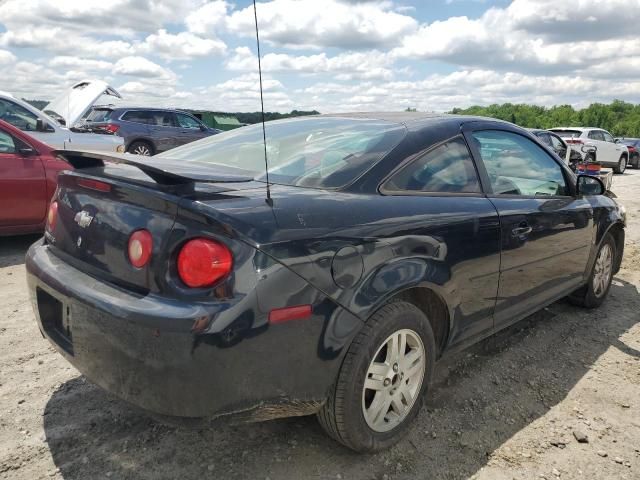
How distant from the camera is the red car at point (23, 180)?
530 centimetres

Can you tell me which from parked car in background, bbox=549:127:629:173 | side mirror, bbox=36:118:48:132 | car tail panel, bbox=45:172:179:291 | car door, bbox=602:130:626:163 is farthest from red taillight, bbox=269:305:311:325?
car door, bbox=602:130:626:163

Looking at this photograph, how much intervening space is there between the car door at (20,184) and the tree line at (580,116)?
57.9 m

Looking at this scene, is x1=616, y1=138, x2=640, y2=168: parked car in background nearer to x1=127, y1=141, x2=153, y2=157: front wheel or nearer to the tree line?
x1=127, y1=141, x2=153, y2=157: front wheel

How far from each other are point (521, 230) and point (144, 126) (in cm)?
1331

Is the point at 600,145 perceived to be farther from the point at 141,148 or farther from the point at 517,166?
the point at 517,166

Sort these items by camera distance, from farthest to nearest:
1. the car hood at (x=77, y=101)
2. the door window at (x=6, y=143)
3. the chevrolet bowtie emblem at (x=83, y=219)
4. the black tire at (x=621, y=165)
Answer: the black tire at (x=621, y=165) → the car hood at (x=77, y=101) → the door window at (x=6, y=143) → the chevrolet bowtie emblem at (x=83, y=219)

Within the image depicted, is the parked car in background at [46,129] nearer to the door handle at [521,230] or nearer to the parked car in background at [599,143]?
the door handle at [521,230]

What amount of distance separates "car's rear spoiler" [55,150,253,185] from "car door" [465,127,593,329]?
1432 mm

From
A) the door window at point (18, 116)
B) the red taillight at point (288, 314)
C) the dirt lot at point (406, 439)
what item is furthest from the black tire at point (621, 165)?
the red taillight at point (288, 314)

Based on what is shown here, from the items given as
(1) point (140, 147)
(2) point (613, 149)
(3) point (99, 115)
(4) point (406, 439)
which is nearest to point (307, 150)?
(4) point (406, 439)

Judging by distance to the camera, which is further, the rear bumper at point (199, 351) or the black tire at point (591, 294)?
the black tire at point (591, 294)

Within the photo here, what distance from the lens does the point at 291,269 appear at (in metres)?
1.90

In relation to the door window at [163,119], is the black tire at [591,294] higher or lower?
lower

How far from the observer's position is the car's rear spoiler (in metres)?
1.99
